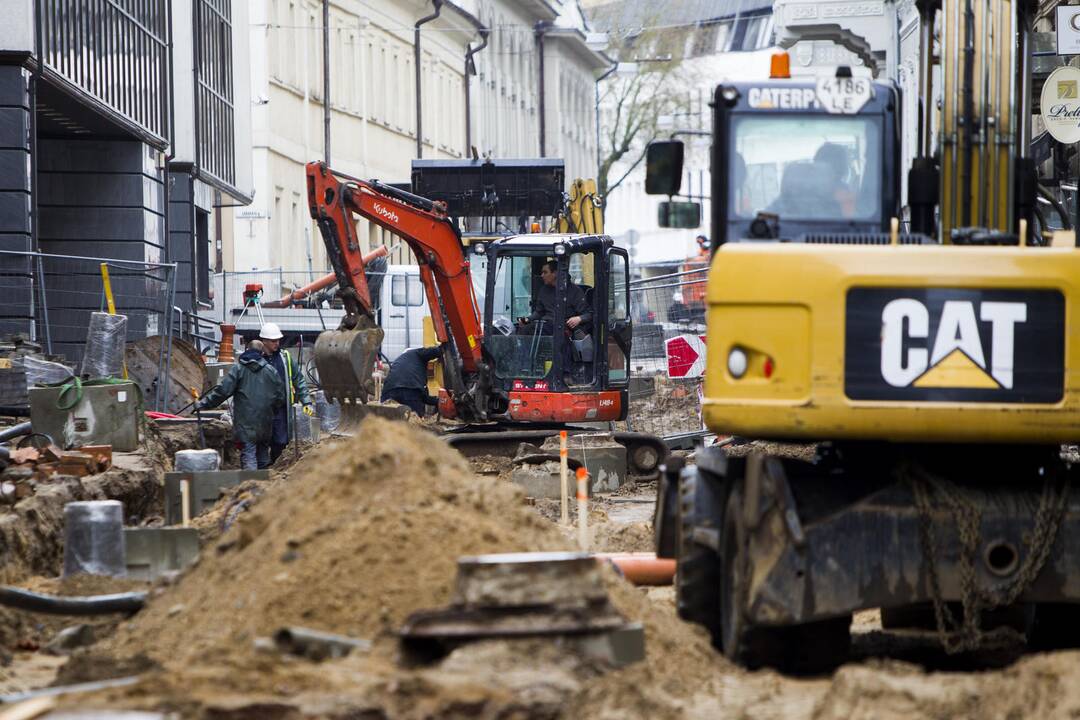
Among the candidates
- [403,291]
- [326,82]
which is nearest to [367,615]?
[403,291]

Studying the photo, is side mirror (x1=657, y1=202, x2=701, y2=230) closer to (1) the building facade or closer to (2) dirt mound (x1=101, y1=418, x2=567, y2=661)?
(2) dirt mound (x1=101, y1=418, x2=567, y2=661)

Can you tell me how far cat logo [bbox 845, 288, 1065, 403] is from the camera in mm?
8750

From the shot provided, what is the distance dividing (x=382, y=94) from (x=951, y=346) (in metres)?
50.8

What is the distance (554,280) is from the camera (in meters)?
22.4

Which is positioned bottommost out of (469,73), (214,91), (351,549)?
(351,549)

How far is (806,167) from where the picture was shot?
10211 millimetres

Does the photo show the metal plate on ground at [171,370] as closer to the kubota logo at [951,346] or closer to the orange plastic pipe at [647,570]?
the orange plastic pipe at [647,570]

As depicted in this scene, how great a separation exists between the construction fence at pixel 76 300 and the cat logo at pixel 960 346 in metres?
13.2

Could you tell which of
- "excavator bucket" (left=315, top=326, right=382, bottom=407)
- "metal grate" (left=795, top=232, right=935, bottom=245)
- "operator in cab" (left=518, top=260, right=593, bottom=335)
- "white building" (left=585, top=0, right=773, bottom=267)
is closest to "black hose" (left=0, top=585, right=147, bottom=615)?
"metal grate" (left=795, top=232, right=935, bottom=245)

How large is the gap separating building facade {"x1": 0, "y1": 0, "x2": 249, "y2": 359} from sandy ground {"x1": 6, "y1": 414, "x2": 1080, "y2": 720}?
12.4 meters

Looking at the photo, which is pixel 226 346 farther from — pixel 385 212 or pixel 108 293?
pixel 108 293

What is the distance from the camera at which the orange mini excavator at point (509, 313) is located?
21906mm

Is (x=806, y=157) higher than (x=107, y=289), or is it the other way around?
(x=806, y=157)

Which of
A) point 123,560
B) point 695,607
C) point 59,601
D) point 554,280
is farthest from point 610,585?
point 554,280
